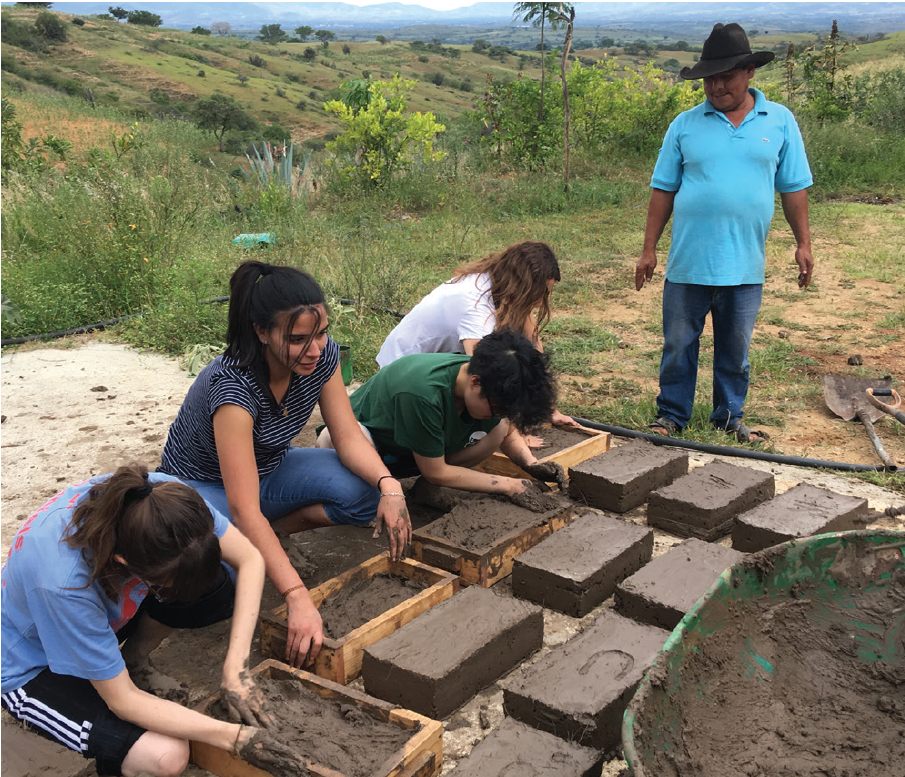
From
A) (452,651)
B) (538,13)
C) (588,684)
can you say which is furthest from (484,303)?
(538,13)

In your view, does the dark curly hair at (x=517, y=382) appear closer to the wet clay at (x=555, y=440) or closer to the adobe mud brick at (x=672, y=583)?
the adobe mud brick at (x=672, y=583)

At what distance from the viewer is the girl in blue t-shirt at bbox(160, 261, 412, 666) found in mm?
2609

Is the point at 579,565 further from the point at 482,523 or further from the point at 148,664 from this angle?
the point at 148,664

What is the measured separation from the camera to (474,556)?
3037 mm

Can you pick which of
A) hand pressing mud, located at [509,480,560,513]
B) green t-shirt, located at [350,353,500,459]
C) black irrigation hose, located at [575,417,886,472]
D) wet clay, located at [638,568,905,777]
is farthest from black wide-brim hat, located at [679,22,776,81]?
wet clay, located at [638,568,905,777]

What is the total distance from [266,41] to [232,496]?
286ft

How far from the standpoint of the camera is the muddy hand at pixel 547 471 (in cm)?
369

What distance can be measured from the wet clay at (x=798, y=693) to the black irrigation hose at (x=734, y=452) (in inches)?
87.4

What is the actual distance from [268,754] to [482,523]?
4.66 ft

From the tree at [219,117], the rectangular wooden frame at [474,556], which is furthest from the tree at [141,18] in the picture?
the rectangular wooden frame at [474,556]

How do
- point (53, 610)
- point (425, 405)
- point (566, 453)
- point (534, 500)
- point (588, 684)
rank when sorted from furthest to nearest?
point (566, 453)
point (534, 500)
point (425, 405)
point (588, 684)
point (53, 610)

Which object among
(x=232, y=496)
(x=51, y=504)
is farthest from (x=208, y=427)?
(x=51, y=504)

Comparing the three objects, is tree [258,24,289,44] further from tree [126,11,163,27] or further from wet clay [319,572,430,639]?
wet clay [319,572,430,639]

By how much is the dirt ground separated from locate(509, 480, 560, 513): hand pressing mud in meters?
0.36
